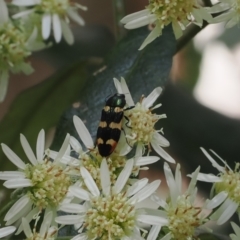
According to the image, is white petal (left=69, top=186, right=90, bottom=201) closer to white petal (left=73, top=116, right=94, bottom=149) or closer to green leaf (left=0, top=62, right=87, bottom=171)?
white petal (left=73, top=116, right=94, bottom=149)

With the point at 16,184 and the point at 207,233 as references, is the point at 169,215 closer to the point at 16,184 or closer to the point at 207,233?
the point at 207,233

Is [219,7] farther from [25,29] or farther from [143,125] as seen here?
[25,29]

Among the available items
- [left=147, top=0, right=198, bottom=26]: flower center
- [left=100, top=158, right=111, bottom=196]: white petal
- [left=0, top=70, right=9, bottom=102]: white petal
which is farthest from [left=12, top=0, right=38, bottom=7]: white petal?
[left=100, top=158, right=111, bottom=196]: white petal

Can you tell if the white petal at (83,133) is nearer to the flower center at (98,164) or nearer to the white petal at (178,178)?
the flower center at (98,164)

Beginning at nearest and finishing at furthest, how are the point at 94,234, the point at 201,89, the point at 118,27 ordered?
the point at 94,234 → the point at 118,27 → the point at 201,89

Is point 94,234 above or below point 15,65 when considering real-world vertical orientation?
below

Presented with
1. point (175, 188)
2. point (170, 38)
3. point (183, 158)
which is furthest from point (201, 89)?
point (175, 188)

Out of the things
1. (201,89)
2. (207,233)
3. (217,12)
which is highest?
(217,12)
